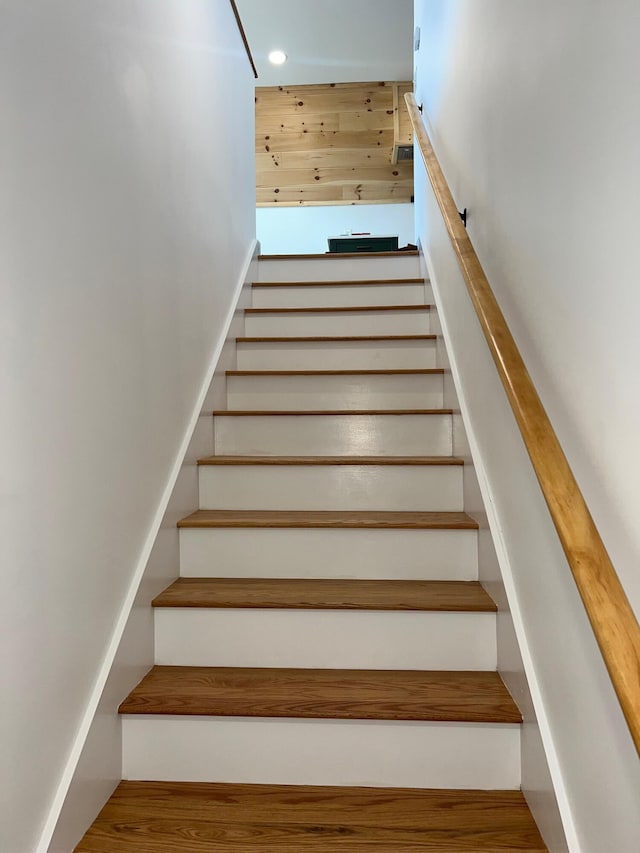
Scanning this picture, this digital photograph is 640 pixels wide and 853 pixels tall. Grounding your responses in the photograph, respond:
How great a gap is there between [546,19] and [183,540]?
1577 millimetres

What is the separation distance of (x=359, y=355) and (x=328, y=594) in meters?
1.35

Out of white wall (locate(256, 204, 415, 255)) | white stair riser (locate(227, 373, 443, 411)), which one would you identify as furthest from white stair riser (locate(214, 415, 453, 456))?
white wall (locate(256, 204, 415, 255))

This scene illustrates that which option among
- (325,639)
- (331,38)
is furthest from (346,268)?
(331,38)

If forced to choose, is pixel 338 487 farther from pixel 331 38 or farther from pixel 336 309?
pixel 331 38

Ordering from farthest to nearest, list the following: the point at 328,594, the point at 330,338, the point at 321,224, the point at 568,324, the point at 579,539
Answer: the point at 321,224 → the point at 330,338 → the point at 328,594 → the point at 568,324 → the point at 579,539

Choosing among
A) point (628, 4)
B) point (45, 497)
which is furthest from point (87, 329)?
point (628, 4)

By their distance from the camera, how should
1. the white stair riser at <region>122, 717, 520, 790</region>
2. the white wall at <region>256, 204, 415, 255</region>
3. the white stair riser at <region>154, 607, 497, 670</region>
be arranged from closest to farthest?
the white stair riser at <region>122, 717, 520, 790</region>, the white stair riser at <region>154, 607, 497, 670</region>, the white wall at <region>256, 204, 415, 255</region>

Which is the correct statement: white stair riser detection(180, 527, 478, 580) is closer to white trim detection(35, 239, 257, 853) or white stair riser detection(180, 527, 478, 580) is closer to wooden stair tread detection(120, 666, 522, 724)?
white trim detection(35, 239, 257, 853)

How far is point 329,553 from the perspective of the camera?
1.90 m

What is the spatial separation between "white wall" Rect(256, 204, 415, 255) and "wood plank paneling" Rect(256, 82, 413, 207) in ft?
0.25

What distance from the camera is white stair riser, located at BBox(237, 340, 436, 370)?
2818 mm

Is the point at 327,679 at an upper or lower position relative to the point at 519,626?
lower

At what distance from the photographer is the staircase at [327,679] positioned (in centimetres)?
132

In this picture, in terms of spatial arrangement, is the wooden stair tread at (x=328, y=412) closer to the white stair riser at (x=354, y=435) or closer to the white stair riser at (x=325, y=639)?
the white stair riser at (x=354, y=435)
